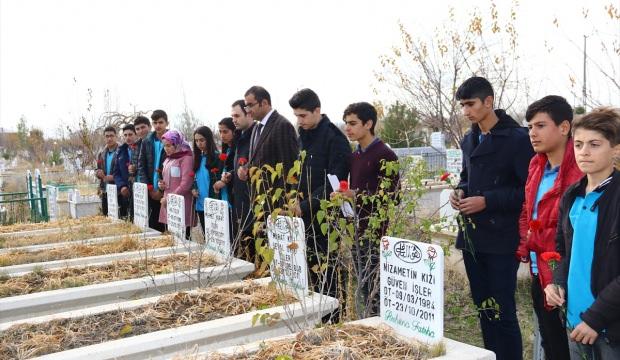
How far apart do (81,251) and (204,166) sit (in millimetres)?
1503

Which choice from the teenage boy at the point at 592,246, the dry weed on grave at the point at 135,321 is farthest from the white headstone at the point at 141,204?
the teenage boy at the point at 592,246

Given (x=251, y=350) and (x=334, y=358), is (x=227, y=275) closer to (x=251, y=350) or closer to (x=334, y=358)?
(x=251, y=350)

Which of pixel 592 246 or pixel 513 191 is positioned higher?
pixel 513 191

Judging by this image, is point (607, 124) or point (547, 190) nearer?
point (607, 124)

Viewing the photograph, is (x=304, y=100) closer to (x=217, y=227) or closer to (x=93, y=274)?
(x=217, y=227)

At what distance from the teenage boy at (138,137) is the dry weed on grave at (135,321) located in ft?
13.7

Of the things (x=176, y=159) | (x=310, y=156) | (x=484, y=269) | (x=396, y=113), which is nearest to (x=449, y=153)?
(x=176, y=159)

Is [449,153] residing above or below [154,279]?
above

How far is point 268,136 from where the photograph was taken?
4801mm

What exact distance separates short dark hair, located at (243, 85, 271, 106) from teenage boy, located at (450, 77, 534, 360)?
2003 mm

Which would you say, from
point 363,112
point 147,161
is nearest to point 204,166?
point 147,161

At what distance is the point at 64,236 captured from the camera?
20.6ft

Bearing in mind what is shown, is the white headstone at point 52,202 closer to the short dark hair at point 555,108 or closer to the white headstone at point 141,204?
the white headstone at point 141,204

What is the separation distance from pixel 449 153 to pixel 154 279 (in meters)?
6.99
